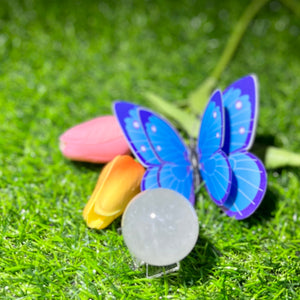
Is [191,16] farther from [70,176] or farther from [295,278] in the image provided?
[295,278]

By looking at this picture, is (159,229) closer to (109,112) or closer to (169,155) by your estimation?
(169,155)

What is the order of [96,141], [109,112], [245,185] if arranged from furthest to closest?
[109,112] < [96,141] < [245,185]

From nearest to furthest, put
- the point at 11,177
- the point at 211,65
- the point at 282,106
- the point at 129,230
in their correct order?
the point at 129,230 → the point at 11,177 → the point at 282,106 → the point at 211,65

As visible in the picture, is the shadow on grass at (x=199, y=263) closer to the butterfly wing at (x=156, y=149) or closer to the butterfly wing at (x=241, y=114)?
the butterfly wing at (x=156, y=149)

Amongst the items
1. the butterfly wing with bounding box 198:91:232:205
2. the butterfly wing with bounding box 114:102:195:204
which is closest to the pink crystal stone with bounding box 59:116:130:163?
the butterfly wing with bounding box 114:102:195:204

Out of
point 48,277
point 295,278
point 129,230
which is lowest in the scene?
point 295,278

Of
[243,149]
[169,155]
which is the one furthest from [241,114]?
[169,155]

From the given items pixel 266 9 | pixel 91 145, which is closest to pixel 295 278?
pixel 91 145
